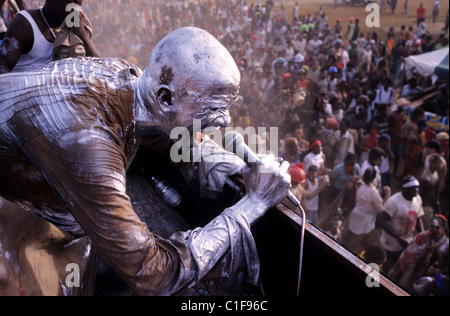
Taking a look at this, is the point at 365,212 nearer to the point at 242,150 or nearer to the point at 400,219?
the point at 400,219

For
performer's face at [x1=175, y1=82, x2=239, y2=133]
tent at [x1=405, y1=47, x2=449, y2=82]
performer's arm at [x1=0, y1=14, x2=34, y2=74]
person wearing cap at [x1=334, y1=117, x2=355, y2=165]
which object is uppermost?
performer's arm at [x1=0, y1=14, x2=34, y2=74]

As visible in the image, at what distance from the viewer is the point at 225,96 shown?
5.82 ft

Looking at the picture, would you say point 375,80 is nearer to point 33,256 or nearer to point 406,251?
point 406,251

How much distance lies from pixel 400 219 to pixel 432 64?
725 cm

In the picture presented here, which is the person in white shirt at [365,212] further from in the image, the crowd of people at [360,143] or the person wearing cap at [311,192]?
the person wearing cap at [311,192]

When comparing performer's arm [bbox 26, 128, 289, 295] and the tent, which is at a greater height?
performer's arm [bbox 26, 128, 289, 295]

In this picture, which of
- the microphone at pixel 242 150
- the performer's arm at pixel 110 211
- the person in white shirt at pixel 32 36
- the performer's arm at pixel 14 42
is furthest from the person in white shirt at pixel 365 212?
the performer's arm at pixel 14 42

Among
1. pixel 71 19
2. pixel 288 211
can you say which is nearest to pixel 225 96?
pixel 288 211

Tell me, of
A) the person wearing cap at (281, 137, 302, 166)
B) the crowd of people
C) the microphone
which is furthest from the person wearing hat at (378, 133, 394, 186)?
the microphone

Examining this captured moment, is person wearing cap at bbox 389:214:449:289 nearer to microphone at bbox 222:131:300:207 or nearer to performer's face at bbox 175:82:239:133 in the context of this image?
microphone at bbox 222:131:300:207

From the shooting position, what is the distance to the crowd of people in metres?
4.39

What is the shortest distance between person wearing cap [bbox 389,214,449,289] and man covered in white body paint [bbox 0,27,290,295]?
3.09 meters

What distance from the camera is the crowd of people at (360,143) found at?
439 cm

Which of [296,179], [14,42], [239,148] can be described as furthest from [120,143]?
[296,179]
